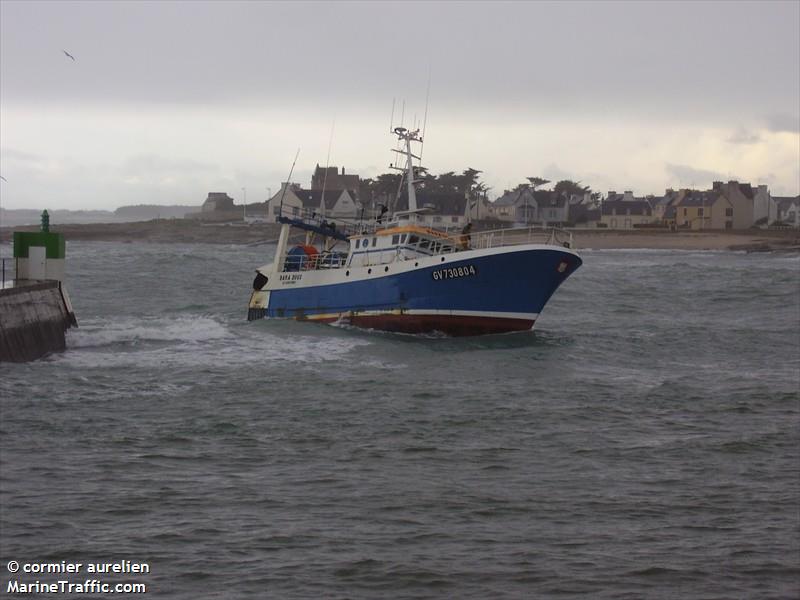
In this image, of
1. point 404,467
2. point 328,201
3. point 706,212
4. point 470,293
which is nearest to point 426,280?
point 470,293

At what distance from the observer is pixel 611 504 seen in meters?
13.2

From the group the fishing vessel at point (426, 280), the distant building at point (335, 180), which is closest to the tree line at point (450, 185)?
the distant building at point (335, 180)

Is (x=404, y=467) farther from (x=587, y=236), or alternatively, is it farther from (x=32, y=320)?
(x=587, y=236)

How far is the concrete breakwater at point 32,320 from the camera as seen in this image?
2383 cm

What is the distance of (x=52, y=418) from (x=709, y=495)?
10335mm

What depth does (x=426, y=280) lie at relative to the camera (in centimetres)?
3158

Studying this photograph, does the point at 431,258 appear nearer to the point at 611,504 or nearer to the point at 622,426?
the point at 622,426

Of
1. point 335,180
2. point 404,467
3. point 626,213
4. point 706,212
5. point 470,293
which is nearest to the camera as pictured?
point 404,467

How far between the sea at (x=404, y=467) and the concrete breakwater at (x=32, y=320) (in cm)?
66

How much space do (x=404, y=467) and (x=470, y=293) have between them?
54.8 ft

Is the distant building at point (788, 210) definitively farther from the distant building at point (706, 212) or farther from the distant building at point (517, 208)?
the distant building at point (517, 208)

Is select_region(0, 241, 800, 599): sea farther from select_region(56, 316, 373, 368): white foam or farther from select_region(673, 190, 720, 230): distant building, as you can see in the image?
select_region(673, 190, 720, 230): distant building

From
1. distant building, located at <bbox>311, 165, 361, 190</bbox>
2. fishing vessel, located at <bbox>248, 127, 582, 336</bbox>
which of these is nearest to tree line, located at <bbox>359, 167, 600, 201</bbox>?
distant building, located at <bbox>311, 165, 361, 190</bbox>

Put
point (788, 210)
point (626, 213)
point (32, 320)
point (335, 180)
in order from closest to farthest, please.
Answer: point (32, 320), point (626, 213), point (788, 210), point (335, 180)
